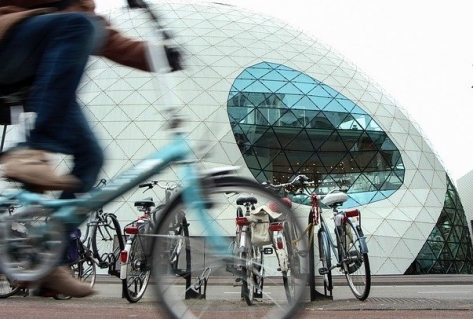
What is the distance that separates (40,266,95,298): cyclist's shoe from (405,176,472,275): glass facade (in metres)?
22.4

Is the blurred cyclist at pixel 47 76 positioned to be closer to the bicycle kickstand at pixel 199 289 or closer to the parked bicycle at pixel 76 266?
the bicycle kickstand at pixel 199 289

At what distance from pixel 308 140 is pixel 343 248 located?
19.1 m

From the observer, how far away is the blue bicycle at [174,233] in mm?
1986

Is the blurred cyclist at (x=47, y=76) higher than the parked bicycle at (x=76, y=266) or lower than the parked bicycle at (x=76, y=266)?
higher

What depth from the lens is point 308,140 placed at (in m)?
24.8

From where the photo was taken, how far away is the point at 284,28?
33.5 metres

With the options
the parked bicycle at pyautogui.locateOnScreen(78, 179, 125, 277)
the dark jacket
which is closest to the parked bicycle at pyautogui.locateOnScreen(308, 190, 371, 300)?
the parked bicycle at pyautogui.locateOnScreen(78, 179, 125, 277)

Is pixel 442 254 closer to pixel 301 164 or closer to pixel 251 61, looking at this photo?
pixel 301 164

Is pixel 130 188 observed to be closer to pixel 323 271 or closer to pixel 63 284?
pixel 63 284

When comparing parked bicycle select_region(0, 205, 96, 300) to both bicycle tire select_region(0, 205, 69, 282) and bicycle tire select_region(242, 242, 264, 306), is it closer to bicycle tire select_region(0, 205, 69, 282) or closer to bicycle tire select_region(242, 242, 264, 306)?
bicycle tire select_region(0, 205, 69, 282)

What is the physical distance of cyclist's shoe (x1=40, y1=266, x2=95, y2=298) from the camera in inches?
84.1

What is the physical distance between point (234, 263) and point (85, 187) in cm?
72

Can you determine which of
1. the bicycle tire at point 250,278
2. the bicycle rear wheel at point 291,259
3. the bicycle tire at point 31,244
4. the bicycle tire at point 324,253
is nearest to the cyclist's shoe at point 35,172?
the bicycle tire at point 31,244

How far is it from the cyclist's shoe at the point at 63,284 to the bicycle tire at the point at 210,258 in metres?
0.38
